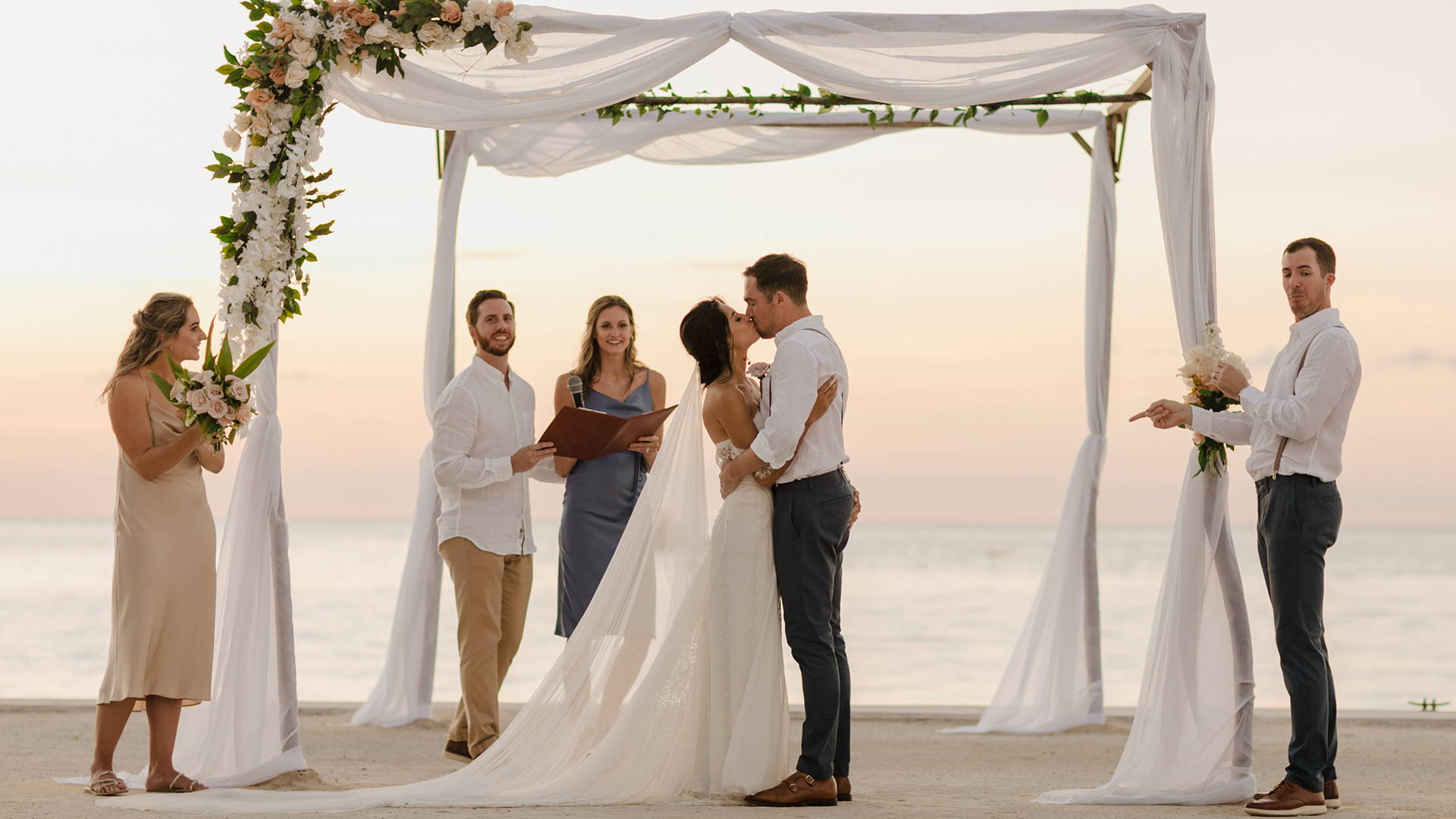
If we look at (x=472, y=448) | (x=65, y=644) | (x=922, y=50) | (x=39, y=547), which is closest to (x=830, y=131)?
(x=922, y=50)

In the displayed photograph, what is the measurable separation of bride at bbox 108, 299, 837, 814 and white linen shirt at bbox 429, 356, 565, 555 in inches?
34.8

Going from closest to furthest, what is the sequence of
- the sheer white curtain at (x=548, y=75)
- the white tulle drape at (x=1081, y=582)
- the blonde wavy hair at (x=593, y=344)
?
the sheer white curtain at (x=548, y=75)
the blonde wavy hair at (x=593, y=344)
the white tulle drape at (x=1081, y=582)

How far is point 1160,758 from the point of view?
188 inches

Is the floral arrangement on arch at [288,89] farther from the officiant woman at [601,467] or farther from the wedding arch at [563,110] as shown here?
the officiant woman at [601,467]

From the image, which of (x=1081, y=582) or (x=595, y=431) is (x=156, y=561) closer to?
(x=595, y=431)

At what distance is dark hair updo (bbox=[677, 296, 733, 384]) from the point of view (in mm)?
4633

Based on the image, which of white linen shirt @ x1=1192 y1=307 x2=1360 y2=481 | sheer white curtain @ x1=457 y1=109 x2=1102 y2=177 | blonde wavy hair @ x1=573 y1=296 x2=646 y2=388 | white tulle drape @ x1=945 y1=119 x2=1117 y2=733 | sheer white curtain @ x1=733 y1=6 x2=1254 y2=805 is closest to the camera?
white linen shirt @ x1=1192 y1=307 x2=1360 y2=481

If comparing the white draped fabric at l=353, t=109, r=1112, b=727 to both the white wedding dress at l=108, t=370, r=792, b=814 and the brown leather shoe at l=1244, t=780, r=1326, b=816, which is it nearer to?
the white wedding dress at l=108, t=370, r=792, b=814

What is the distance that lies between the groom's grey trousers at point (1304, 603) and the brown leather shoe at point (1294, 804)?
0.02m

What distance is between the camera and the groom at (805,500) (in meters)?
4.46

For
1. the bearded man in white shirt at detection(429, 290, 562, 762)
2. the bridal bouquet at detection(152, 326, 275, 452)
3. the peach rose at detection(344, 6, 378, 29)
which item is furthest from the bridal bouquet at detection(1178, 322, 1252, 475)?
the bridal bouquet at detection(152, 326, 275, 452)

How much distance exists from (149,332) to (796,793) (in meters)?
2.68

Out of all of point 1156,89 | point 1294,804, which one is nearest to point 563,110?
point 1156,89

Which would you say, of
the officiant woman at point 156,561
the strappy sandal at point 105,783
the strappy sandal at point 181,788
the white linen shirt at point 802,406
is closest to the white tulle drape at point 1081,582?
the white linen shirt at point 802,406
